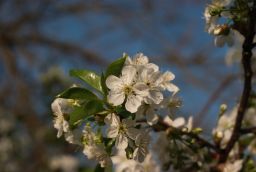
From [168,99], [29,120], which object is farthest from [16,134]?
[168,99]

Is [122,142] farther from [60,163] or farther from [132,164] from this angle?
[60,163]

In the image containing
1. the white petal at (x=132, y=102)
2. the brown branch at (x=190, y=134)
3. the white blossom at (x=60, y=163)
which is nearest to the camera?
the white petal at (x=132, y=102)

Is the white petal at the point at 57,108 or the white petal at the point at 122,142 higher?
the white petal at the point at 57,108

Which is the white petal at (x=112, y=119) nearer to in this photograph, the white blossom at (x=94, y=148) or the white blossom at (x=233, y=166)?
the white blossom at (x=94, y=148)

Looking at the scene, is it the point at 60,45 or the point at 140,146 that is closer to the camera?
the point at 140,146

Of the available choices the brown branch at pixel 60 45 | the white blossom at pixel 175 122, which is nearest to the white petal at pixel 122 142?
the white blossom at pixel 175 122

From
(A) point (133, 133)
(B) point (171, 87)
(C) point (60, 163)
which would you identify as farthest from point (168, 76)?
(C) point (60, 163)
